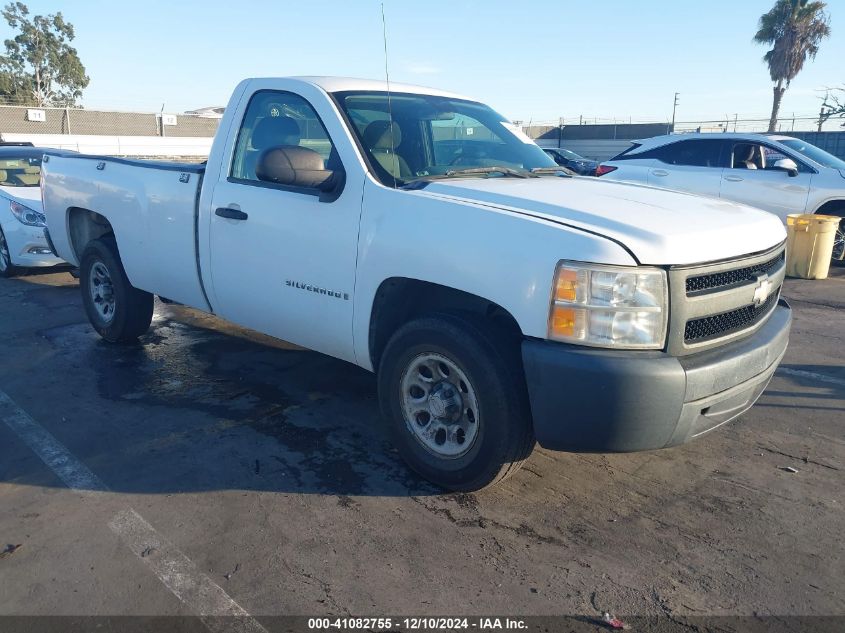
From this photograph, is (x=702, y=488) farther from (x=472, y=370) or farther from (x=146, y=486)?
(x=146, y=486)

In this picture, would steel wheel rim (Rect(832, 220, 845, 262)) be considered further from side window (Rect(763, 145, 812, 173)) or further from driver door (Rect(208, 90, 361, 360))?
driver door (Rect(208, 90, 361, 360))

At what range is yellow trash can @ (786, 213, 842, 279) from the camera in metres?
9.12

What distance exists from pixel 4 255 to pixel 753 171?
998cm

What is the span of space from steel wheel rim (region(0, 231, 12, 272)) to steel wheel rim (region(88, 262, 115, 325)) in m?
3.44

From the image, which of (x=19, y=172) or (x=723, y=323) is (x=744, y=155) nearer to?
(x=723, y=323)

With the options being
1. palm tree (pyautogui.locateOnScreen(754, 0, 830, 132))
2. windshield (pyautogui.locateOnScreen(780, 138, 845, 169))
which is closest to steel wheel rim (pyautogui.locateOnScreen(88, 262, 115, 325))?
windshield (pyautogui.locateOnScreen(780, 138, 845, 169))

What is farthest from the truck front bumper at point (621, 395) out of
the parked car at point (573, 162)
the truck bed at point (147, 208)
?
the parked car at point (573, 162)

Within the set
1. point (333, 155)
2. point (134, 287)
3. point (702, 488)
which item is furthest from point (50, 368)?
point (702, 488)

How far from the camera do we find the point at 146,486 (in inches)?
145

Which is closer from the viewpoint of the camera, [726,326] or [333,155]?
[726,326]

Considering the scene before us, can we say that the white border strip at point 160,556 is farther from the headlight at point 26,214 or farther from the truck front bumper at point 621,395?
the headlight at point 26,214

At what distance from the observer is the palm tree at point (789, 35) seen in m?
40.8

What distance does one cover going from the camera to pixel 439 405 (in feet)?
11.5

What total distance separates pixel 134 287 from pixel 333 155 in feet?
8.62
